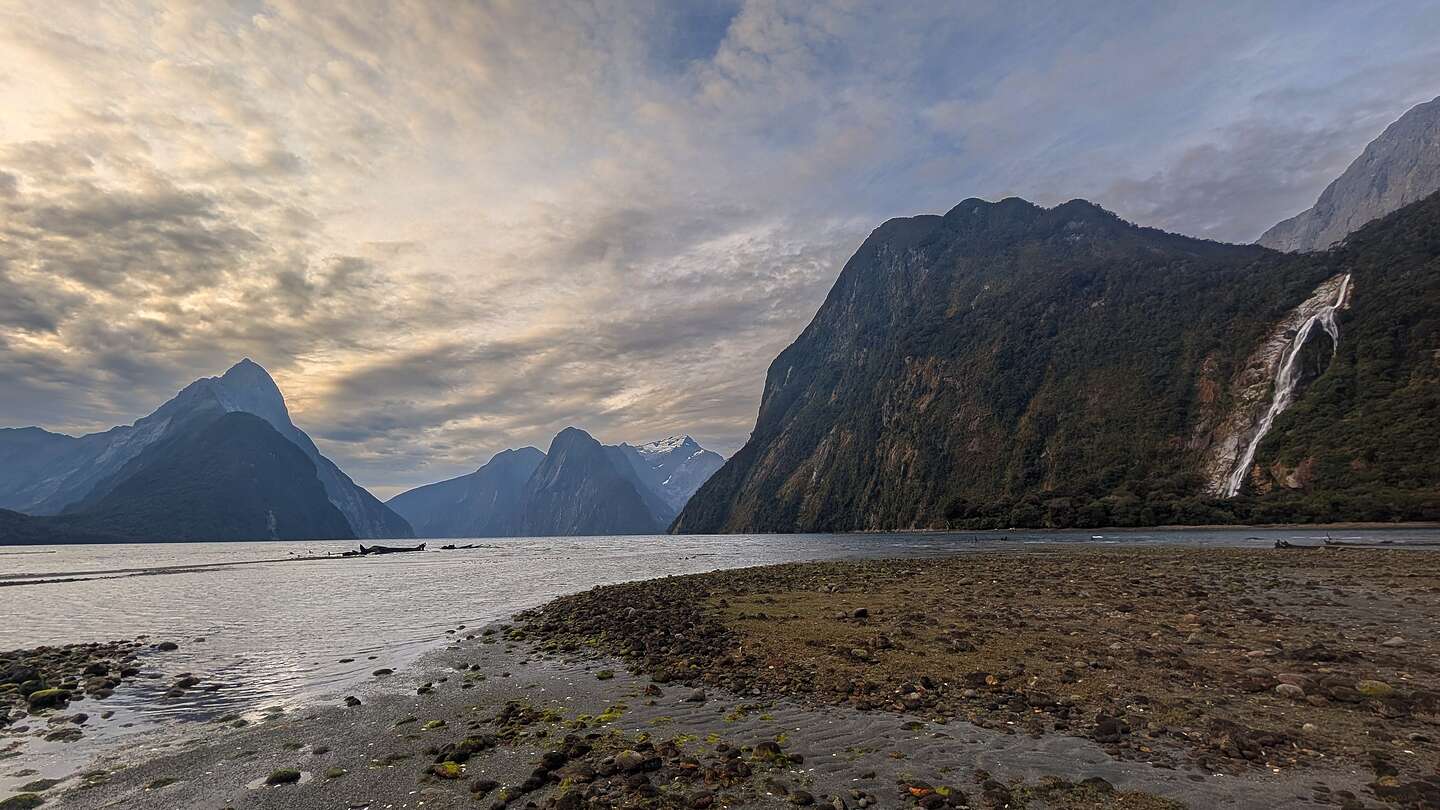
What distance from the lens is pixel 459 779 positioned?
10.6 metres

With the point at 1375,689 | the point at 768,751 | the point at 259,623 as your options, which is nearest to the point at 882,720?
the point at 768,751

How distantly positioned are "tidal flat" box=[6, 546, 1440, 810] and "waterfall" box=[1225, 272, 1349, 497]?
459 feet

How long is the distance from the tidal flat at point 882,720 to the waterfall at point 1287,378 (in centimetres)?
13988

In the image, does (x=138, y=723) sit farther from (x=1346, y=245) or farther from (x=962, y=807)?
(x=1346, y=245)

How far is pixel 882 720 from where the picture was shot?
12.6 meters

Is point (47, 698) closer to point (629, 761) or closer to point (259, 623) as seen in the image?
point (259, 623)

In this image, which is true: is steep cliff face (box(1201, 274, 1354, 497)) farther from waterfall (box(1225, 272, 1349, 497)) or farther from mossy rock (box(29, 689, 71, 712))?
mossy rock (box(29, 689, 71, 712))

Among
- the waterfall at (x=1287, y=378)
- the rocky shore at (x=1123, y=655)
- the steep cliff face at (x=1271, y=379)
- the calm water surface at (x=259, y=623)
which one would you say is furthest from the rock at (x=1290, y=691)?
the steep cliff face at (x=1271, y=379)

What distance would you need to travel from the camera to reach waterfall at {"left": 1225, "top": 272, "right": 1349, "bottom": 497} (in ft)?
438

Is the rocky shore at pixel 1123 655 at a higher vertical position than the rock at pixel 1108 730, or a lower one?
lower

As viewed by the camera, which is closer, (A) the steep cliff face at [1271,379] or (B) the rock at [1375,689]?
(B) the rock at [1375,689]

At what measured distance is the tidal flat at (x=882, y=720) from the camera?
9.18m

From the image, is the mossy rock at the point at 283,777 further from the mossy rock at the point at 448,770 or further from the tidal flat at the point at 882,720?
the mossy rock at the point at 448,770

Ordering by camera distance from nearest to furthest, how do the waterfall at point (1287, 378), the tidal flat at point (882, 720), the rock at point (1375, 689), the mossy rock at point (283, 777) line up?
the tidal flat at point (882, 720) → the mossy rock at point (283, 777) → the rock at point (1375, 689) → the waterfall at point (1287, 378)
